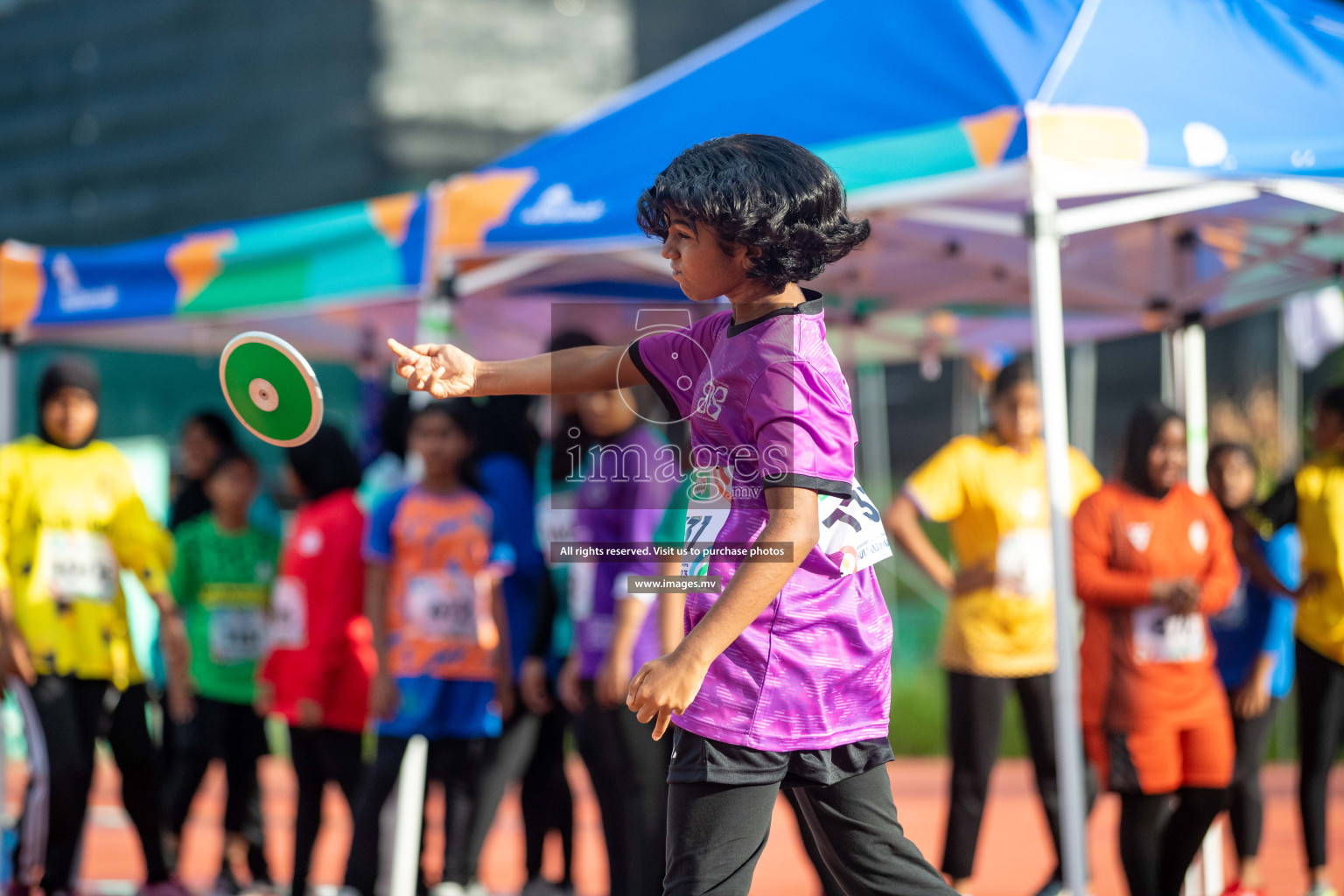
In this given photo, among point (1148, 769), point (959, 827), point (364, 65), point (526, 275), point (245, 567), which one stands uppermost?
point (364, 65)

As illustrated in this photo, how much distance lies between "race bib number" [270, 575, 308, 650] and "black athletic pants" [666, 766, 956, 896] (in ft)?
9.28

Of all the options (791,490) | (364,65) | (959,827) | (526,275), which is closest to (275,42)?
(364,65)

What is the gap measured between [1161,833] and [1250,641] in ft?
3.40

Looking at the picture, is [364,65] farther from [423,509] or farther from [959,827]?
[959,827]

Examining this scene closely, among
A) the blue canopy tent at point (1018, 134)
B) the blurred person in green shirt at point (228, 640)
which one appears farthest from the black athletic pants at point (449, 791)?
the blue canopy tent at point (1018, 134)

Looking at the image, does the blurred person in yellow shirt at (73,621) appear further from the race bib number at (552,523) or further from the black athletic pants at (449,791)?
the race bib number at (552,523)

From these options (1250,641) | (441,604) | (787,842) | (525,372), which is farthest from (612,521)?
(787,842)

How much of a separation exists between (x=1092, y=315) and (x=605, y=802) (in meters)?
3.44

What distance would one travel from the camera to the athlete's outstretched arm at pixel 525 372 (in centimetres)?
220

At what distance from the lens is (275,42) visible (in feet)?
40.8

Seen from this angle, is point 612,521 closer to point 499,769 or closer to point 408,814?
point 499,769

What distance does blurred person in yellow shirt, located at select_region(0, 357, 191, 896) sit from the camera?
437cm

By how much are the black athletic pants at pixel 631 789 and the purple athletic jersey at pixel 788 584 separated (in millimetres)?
1765

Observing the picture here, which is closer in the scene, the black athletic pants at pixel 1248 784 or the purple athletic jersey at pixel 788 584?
the purple athletic jersey at pixel 788 584
